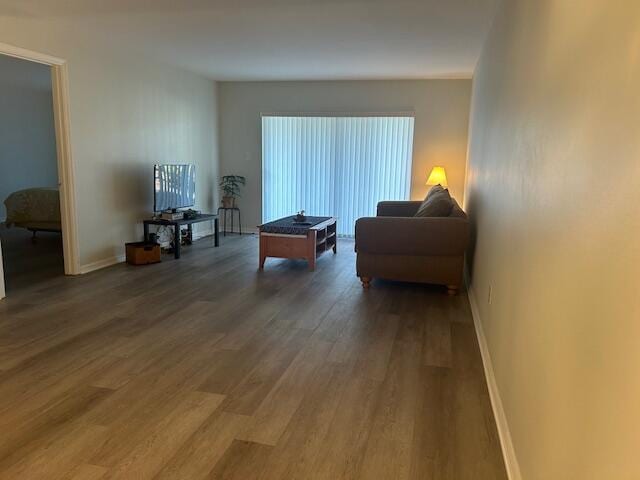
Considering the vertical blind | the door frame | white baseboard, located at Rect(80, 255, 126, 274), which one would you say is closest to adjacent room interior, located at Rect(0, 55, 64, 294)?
white baseboard, located at Rect(80, 255, 126, 274)

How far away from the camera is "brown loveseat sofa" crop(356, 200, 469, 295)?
393 cm

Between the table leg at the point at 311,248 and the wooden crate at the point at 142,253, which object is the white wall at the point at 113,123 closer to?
the wooden crate at the point at 142,253

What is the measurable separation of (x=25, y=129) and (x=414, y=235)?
23.8 ft

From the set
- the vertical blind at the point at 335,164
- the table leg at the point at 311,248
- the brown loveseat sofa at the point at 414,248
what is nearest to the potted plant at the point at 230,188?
the vertical blind at the point at 335,164

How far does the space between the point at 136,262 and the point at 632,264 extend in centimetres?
490

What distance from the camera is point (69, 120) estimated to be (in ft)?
14.2

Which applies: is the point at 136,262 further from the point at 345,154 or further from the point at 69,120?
the point at 345,154

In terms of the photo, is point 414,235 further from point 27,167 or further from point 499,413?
point 27,167

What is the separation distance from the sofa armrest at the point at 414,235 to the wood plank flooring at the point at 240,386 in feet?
1.37

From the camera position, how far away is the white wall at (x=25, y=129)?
742 centimetres

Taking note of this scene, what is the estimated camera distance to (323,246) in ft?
17.8

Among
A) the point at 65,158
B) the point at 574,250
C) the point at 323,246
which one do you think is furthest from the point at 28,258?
the point at 574,250

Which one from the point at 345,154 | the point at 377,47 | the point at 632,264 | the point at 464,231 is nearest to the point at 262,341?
the point at 464,231

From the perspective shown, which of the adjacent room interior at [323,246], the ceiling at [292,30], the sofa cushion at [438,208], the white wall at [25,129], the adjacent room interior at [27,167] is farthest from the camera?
the white wall at [25,129]
